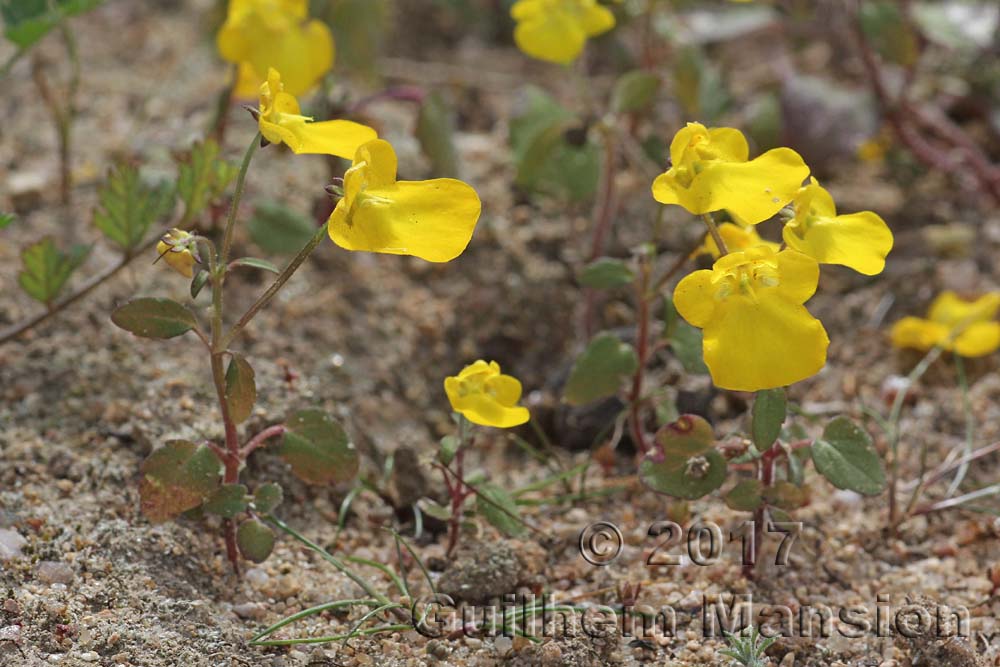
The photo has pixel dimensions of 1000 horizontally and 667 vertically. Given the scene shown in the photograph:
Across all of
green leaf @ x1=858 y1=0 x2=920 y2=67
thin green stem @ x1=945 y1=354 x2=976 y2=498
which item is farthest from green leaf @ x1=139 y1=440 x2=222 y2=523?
green leaf @ x1=858 y1=0 x2=920 y2=67

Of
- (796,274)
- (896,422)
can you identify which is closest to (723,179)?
(796,274)

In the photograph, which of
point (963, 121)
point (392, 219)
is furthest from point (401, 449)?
point (963, 121)

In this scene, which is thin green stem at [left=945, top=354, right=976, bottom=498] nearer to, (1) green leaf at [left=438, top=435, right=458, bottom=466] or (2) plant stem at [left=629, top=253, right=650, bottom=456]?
(2) plant stem at [left=629, top=253, right=650, bottom=456]

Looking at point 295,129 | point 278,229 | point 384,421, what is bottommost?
point 384,421

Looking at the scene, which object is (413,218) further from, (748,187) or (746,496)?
(746,496)

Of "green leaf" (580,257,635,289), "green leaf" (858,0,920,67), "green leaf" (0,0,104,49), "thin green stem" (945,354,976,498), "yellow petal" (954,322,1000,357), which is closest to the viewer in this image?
"green leaf" (580,257,635,289)

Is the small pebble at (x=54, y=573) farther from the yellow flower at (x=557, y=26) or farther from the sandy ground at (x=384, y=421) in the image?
the yellow flower at (x=557, y=26)
